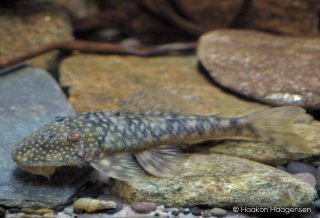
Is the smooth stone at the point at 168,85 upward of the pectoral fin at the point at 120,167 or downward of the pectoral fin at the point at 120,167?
upward

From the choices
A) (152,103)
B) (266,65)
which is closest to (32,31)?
(152,103)

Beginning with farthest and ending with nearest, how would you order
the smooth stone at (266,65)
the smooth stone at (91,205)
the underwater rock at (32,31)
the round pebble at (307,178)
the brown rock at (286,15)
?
the brown rock at (286,15) → the underwater rock at (32,31) → the smooth stone at (266,65) → the round pebble at (307,178) → the smooth stone at (91,205)

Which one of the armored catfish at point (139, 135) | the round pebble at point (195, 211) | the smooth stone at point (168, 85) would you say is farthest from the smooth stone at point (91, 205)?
the smooth stone at point (168, 85)

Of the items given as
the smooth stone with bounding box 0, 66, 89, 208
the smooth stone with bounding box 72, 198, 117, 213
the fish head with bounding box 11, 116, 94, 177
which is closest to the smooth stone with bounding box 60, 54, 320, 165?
the smooth stone with bounding box 0, 66, 89, 208

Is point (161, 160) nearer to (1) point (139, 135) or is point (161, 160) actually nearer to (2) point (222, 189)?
(1) point (139, 135)

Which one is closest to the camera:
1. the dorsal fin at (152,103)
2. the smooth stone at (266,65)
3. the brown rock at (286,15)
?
the dorsal fin at (152,103)

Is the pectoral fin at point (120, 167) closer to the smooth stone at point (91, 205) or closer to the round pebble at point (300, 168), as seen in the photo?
the smooth stone at point (91, 205)

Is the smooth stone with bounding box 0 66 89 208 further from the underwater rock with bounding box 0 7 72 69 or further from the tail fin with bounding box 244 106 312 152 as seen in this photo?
the tail fin with bounding box 244 106 312 152
